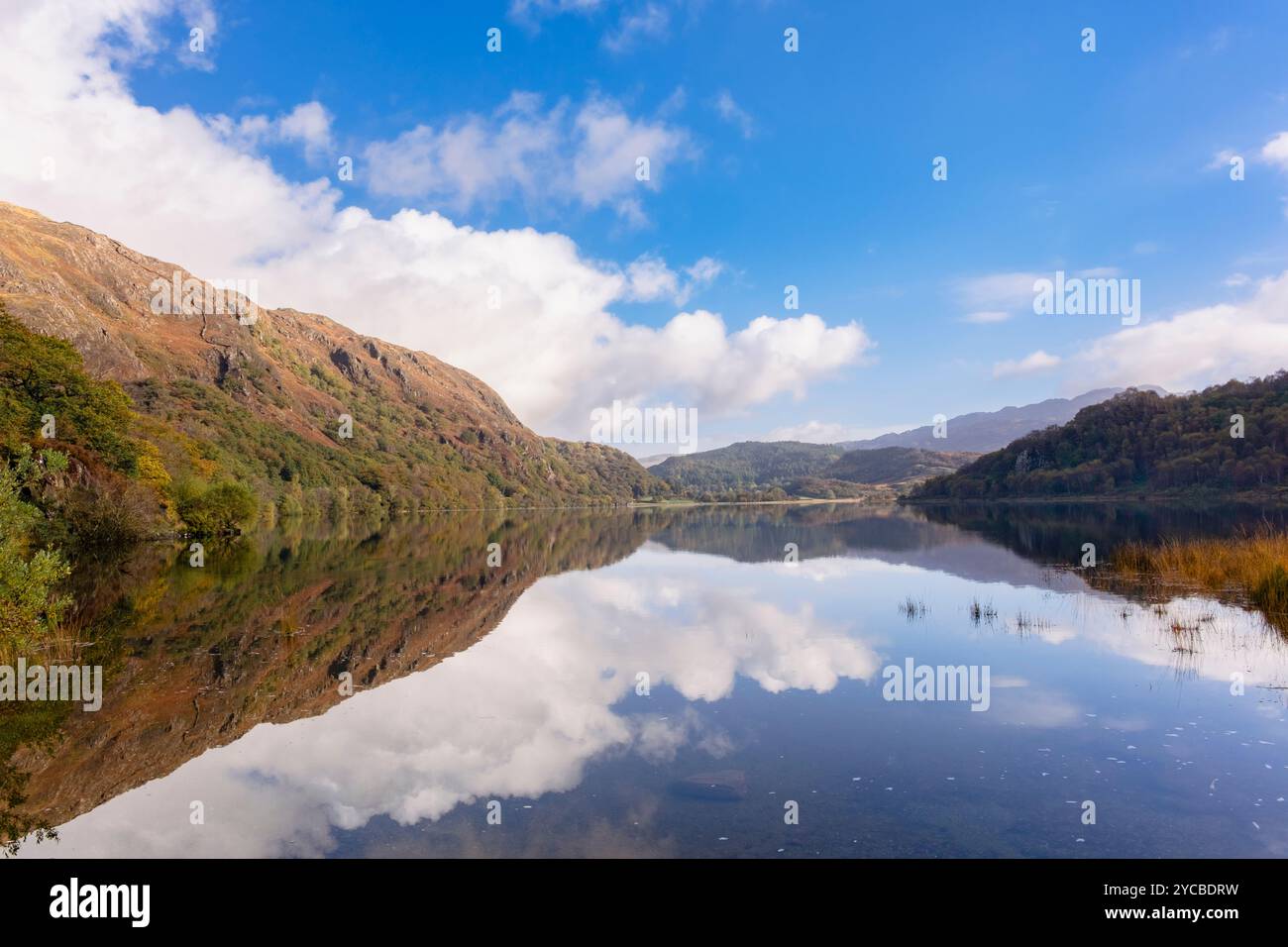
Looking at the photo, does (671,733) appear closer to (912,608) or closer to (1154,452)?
(912,608)

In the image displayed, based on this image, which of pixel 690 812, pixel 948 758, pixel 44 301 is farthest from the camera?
pixel 44 301

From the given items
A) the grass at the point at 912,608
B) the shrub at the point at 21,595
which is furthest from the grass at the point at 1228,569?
the shrub at the point at 21,595

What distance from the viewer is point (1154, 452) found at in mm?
151375

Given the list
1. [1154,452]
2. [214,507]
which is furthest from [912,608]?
[1154,452]

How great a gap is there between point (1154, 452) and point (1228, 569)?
14866cm

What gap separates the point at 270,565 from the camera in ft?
138

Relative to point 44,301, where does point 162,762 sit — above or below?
below

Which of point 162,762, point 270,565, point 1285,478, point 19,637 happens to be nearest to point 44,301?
point 270,565

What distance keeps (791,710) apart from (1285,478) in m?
144

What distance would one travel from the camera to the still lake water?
909cm

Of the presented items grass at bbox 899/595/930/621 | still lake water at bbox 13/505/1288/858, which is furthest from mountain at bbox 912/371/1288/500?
still lake water at bbox 13/505/1288/858

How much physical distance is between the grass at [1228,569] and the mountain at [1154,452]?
10185cm

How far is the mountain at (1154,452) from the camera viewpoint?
124812 mm
